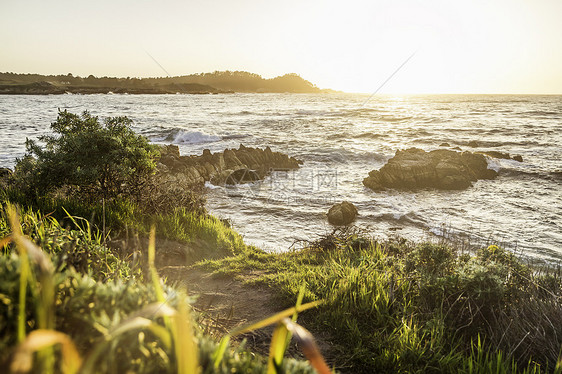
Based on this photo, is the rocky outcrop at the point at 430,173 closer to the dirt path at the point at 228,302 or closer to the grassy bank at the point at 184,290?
the grassy bank at the point at 184,290

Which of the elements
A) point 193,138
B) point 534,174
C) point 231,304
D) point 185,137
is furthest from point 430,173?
point 185,137

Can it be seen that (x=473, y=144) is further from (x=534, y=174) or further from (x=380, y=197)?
(x=380, y=197)

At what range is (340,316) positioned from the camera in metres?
4.24

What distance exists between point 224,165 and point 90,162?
12.3 metres

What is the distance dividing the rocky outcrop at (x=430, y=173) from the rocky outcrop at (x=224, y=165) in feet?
20.0

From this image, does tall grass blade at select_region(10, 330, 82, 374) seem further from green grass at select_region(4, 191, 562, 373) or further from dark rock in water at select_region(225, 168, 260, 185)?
dark rock in water at select_region(225, 168, 260, 185)

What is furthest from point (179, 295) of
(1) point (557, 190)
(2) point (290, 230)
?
(1) point (557, 190)

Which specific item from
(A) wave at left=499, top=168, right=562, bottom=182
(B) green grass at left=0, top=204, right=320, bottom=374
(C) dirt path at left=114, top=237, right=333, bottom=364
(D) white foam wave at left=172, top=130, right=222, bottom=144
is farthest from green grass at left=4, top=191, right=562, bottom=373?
(D) white foam wave at left=172, top=130, right=222, bottom=144

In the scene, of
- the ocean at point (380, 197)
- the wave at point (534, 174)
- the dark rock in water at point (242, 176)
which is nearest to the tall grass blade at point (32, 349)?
the ocean at point (380, 197)

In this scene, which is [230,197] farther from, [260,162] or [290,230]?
[260,162]

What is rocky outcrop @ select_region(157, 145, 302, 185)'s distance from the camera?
16.9 meters

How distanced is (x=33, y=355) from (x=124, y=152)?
6.83 m

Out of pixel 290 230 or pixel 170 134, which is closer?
pixel 290 230

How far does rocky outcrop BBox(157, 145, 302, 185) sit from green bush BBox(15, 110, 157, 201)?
7778 mm
